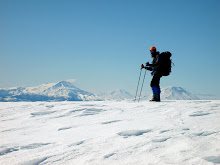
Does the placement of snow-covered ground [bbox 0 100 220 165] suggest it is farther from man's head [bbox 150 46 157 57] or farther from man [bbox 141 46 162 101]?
man's head [bbox 150 46 157 57]

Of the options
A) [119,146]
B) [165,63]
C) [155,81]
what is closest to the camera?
[119,146]

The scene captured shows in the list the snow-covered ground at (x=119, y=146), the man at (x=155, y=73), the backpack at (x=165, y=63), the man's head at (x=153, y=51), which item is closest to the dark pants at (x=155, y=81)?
the man at (x=155, y=73)

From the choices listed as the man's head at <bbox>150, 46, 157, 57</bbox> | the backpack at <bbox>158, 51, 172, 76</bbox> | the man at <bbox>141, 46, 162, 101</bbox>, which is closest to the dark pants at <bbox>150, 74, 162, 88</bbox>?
the man at <bbox>141, 46, 162, 101</bbox>

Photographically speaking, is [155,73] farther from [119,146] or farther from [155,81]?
[119,146]

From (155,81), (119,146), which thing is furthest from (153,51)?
(119,146)

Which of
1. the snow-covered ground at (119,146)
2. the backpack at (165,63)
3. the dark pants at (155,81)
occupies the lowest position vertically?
the snow-covered ground at (119,146)

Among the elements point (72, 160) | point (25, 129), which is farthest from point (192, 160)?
point (25, 129)

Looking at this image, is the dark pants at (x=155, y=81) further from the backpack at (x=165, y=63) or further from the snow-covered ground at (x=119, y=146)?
the snow-covered ground at (x=119, y=146)

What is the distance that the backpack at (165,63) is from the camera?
8.00 meters

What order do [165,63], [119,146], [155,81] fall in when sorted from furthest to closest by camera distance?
[155,81] → [165,63] → [119,146]

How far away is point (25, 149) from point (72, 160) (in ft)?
3.38

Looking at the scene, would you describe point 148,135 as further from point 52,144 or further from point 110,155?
point 52,144

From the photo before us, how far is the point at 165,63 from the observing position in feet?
26.4

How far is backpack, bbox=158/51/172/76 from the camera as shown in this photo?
315 inches
